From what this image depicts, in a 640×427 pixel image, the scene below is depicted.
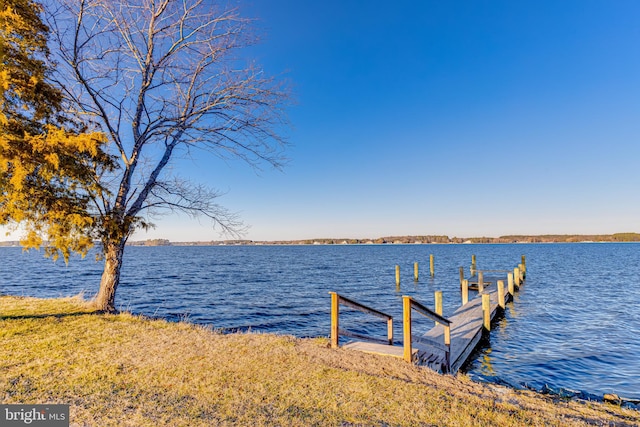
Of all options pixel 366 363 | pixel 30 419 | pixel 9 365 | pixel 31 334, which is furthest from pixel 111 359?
pixel 366 363

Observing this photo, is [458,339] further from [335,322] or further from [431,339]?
[335,322]

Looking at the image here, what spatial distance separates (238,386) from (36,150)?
6.61 m

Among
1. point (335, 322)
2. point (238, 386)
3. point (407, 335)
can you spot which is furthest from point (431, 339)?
point (238, 386)

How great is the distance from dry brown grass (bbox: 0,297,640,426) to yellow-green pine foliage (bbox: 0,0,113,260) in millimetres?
2549

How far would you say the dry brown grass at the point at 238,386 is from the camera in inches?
165

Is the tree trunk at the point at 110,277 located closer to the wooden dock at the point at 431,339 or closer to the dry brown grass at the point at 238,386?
the dry brown grass at the point at 238,386

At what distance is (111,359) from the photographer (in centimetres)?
602

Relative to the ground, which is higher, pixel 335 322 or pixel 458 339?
pixel 335 322

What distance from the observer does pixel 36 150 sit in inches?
278

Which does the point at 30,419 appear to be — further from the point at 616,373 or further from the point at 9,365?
the point at 616,373

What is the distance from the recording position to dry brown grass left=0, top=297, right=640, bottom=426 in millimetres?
4188

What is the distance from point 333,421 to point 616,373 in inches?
447

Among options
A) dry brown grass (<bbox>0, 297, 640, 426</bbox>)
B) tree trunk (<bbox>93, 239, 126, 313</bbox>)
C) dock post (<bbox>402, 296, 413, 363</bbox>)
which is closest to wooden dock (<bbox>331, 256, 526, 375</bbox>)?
dock post (<bbox>402, 296, 413, 363</bbox>)

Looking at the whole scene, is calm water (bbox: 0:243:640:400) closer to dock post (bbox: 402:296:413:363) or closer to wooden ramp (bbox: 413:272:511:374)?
wooden ramp (bbox: 413:272:511:374)
